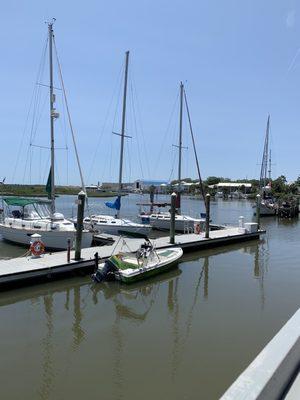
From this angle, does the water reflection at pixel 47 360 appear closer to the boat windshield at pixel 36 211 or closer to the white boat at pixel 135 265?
the white boat at pixel 135 265

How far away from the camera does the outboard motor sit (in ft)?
49.8

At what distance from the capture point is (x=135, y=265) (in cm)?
1598

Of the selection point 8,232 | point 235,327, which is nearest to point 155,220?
point 8,232

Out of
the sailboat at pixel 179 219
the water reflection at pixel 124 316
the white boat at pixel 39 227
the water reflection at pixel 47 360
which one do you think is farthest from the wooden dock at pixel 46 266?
the sailboat at pixel 179 219

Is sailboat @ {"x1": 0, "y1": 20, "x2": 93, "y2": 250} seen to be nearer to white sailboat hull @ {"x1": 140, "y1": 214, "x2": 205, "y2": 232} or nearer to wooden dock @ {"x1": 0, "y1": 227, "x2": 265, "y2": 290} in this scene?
wooden dock @ {"x1": 0, "y1": 227, "x2": 265, "y2": 290}

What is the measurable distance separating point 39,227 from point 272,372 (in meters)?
20.2

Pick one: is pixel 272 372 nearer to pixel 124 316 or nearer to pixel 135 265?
pixel 124 316

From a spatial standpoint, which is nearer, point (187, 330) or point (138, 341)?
point (138, 341)

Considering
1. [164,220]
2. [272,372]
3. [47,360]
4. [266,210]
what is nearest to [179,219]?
[164,220]

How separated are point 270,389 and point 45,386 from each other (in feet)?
16.1

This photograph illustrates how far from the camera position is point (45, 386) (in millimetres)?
7613

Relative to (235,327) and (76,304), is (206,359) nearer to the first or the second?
(235,327)

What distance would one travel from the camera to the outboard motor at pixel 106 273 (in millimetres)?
15180

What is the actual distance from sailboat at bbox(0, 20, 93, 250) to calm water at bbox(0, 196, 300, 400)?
670 centimetres
